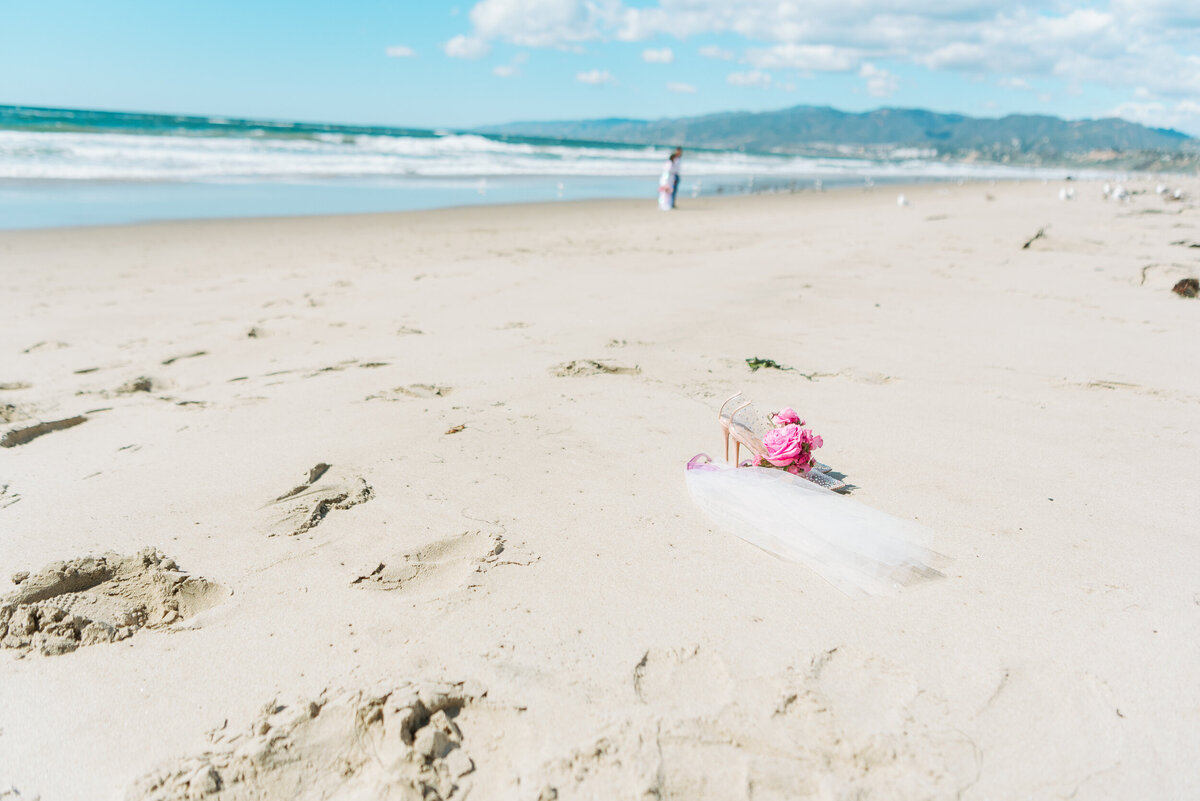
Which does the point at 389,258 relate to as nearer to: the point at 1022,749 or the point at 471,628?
the point at 471,628

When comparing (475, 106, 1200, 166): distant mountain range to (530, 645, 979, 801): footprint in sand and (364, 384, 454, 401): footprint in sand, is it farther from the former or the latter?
(530, 645, 979, 801): footprint in sand

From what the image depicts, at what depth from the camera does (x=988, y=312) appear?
17.0 feet

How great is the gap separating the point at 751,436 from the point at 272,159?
22.7m

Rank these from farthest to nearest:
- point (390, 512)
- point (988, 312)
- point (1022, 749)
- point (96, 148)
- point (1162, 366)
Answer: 1. point (96, 148)
2. point (988, 312)
3. point (1162, 366)
4. point (390, 512)
5. point (1022, 749)

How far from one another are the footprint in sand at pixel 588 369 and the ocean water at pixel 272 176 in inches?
368

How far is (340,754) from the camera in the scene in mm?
Answer: 1480

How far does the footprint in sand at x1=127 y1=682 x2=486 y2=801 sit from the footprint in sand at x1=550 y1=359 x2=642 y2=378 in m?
2.32

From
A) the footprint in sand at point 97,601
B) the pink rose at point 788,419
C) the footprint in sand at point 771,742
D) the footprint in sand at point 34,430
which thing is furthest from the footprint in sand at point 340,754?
the footprint in sand at point 34,430

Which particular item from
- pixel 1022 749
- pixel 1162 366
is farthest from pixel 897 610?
pixel 1162 366

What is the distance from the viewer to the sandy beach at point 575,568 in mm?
1467

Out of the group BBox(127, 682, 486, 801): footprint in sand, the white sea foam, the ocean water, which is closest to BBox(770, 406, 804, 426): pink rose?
BBox(127, 682, 486, 801): footprint in sand

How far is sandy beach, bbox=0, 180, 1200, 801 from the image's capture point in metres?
1.47

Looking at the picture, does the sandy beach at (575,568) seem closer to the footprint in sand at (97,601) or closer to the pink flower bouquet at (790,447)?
the footprint in sand at (97,601)

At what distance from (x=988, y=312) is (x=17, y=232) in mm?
10643
